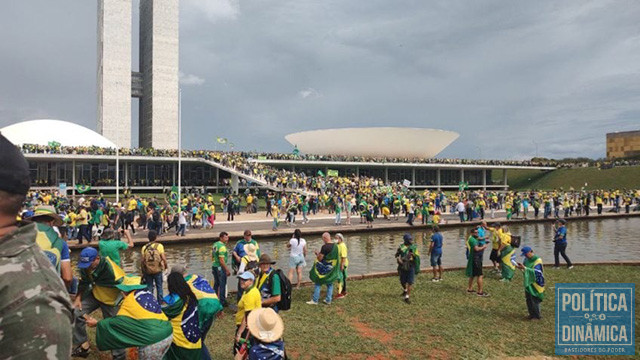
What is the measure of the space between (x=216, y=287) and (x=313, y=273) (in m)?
2.07

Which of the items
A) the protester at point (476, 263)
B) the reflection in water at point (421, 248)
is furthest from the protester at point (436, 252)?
the reflection in water at point (421, 248)

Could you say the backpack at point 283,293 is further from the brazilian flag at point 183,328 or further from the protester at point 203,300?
the brazilian flag at point 183,328

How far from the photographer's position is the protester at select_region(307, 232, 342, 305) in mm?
8758

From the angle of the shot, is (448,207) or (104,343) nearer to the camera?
(104,343)

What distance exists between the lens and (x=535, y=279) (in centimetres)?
778

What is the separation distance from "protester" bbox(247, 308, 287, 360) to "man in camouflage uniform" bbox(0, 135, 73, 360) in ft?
8.54

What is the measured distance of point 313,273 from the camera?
28.9 ft

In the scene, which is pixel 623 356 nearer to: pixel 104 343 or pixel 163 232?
pixel 104 343

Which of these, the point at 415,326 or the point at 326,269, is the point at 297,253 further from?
the point at 415,326

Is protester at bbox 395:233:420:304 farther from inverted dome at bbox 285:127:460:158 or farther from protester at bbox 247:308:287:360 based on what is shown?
inverted dome at bbox 285:127:460:158

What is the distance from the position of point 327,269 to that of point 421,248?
932cm

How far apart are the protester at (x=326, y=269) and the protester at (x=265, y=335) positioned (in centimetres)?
477

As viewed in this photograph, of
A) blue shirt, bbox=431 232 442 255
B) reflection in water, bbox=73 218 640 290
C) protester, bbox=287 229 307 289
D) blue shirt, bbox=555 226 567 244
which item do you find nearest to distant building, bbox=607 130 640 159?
reflection in water, bbox=73 218 640 290

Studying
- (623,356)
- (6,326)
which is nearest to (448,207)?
(623,356)
